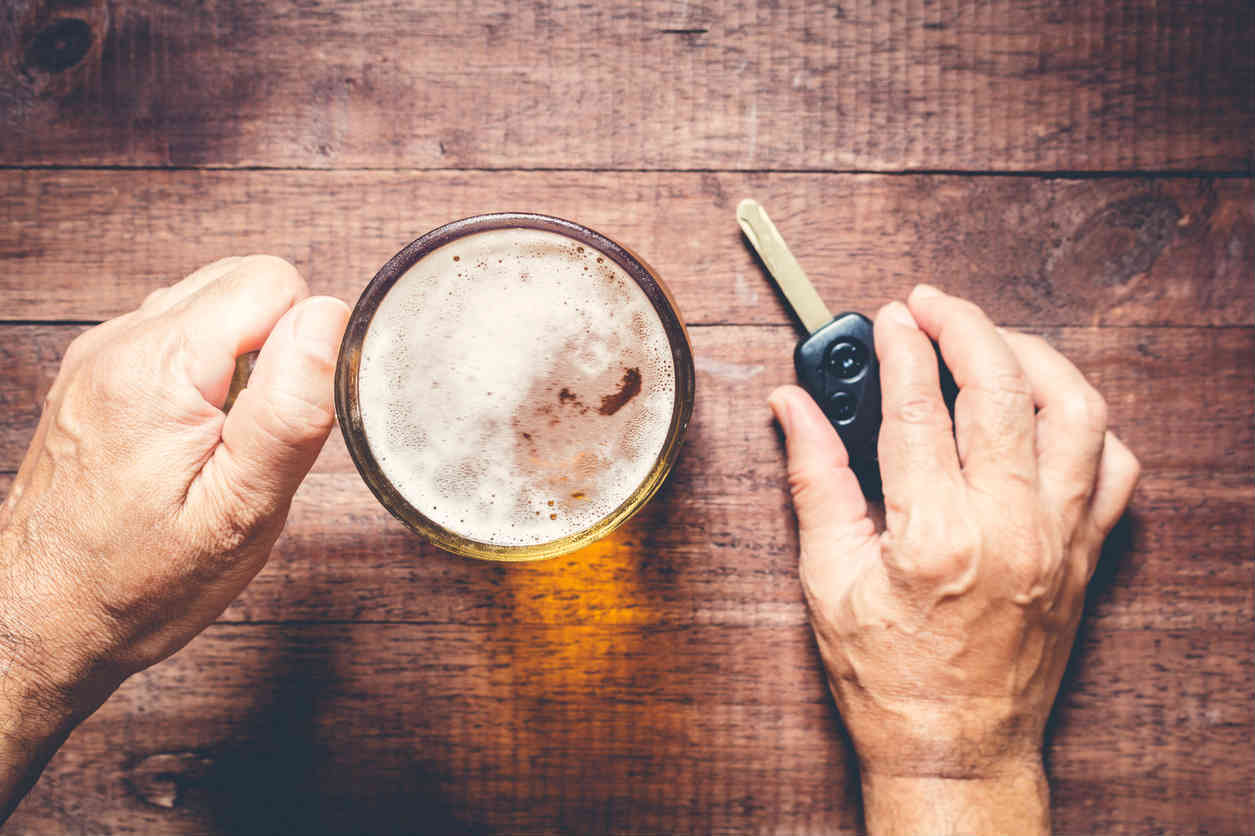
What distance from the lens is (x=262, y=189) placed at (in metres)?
1.04

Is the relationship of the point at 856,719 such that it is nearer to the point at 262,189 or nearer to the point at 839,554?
the point at 839,554

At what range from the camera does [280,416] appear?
768 millimetres

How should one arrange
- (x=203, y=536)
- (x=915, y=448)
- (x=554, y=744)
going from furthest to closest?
(x=554, y=744)
(x=915, y=448)
(x=203, y=536)

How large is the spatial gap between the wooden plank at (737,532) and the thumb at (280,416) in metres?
0.24

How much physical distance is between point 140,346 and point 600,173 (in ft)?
1.77

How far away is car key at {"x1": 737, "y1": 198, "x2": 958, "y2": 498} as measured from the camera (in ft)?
3.28

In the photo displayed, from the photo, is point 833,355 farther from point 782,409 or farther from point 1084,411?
point 1084,411

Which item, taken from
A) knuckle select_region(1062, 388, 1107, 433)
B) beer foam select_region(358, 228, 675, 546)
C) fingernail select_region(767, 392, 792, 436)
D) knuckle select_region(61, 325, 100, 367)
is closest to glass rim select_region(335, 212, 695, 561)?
beer foam select_region(358, 228, 675, 546)

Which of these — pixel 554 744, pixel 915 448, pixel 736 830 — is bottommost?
pixel 736 830

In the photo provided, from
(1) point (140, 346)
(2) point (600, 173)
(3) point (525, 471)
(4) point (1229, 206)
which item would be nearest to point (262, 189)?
(1) point (140, 346)

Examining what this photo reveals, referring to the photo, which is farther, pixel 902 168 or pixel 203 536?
pixel 902 168

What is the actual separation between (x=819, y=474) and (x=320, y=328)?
57 cm

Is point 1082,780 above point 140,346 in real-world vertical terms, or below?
below

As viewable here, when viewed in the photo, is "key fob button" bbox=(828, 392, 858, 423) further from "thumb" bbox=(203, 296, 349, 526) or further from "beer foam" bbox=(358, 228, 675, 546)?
"thumb" bbox=(203, 296, 349, 526)
